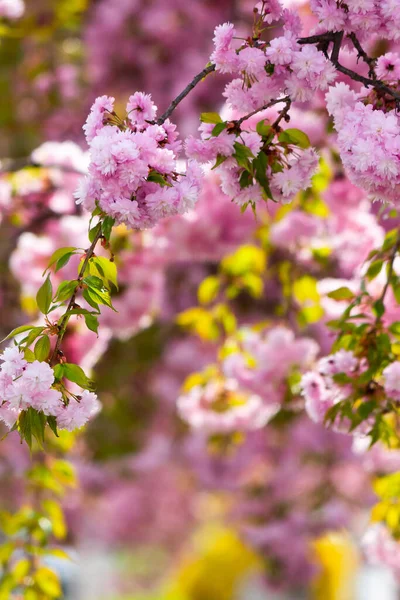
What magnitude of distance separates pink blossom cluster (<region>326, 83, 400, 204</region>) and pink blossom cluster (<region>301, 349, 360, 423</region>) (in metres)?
0.55

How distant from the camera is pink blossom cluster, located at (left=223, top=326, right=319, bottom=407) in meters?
2.88

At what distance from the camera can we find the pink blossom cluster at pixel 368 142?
1425mm

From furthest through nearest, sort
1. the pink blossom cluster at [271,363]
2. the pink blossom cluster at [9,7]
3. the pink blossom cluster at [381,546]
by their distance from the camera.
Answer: the pink blossom cluster at [9,7]
the pink blossom cluster at [271,363]
the pink blossom cluster at [381,546]

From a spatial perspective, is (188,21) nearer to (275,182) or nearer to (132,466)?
(132,466)

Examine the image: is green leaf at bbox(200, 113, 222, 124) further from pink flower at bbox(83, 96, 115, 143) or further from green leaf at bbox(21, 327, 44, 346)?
green leaf at bbox(21, 327, 44, 346)

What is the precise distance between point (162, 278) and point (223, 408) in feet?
2.25

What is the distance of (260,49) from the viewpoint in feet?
5.05

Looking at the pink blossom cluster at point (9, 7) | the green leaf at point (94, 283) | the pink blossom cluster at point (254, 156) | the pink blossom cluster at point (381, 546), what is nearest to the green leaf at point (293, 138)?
the pink blossom cluster at point (254, 156)

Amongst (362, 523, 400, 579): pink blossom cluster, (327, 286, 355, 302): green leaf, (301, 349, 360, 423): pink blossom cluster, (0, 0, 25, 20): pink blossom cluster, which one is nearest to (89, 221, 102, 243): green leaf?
(301, 349, 360, 423): pink blossom cluster

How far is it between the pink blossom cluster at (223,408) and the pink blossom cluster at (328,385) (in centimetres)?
104

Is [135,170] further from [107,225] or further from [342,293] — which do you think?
[342,293]

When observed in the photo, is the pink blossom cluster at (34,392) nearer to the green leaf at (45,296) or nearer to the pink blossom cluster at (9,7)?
the green leaf at (45,296)

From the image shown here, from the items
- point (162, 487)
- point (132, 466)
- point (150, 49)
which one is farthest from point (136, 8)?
point (162, 487)

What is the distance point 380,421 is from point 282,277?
1090 mm
